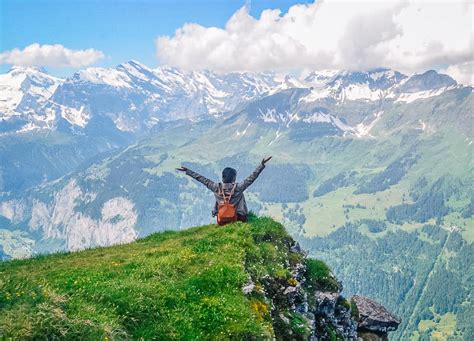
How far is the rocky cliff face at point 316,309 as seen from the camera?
71.9ft

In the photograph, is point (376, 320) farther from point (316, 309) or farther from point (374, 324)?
point (316, 309)

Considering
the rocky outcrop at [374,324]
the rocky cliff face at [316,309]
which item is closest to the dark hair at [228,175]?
the rocky cliff face at [316,309]

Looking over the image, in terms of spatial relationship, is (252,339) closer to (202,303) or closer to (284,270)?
(202,303)

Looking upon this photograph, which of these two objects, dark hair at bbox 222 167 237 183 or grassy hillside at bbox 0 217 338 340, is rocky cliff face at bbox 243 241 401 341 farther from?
dark hair at bbox 222 167 237 183

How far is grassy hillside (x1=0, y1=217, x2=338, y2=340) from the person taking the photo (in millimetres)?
14008

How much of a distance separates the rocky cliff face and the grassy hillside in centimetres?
33

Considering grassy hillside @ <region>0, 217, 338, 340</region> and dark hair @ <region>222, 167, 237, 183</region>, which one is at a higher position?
dark hair @ <region>222, 167, 237, 183</region>

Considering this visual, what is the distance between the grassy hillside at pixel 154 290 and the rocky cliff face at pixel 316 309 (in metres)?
0.33

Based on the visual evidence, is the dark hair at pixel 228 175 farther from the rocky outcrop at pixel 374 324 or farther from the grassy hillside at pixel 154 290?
the rocky outcrop at pixel 374 324

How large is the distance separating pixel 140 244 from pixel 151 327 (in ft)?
48.2

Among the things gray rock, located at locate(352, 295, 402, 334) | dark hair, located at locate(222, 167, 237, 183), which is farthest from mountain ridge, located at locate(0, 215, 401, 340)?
dark hair, located at locate(222, 167, 237, 183)

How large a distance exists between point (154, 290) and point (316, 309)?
12325 millimetres

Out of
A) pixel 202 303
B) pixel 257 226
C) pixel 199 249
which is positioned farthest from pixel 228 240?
pixel 202 303

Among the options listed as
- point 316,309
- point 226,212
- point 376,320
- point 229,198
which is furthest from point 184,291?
point 376,320
